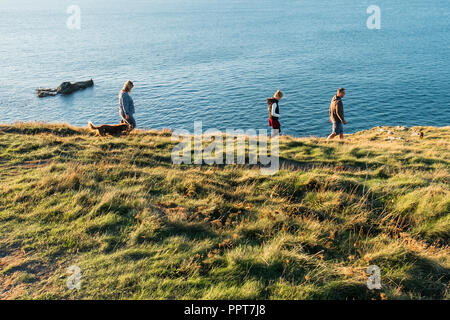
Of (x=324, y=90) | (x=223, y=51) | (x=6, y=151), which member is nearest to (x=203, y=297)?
(x=6, y=151)

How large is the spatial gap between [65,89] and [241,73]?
2951cm

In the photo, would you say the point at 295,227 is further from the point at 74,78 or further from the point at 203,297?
the point at 74,78

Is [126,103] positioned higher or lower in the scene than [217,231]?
higher

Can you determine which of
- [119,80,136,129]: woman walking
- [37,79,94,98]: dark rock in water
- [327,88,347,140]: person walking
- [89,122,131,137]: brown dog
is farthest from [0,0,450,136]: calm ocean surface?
[119,80,136,129]: woman walking

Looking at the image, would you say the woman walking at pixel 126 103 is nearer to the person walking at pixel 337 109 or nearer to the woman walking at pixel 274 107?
the woman walking at pixel 274 107

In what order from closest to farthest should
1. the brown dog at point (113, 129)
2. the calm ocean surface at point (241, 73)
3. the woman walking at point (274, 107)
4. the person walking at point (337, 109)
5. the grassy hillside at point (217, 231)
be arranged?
the grassy hillside at point (217, 231), the woman walking at point (274, 107), the person walking at point (337, 109), the brown dog at point (113, 129), the calm ocean surface at point (241, 73)

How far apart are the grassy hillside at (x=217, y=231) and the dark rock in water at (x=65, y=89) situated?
40203 millimetres

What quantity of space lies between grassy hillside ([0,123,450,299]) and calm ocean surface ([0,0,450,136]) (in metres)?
23.4

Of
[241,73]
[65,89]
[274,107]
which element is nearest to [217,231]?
[274,107]

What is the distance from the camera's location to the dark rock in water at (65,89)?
45.6 m

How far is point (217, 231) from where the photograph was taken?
6629 mm

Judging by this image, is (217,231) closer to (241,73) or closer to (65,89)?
(65,89)

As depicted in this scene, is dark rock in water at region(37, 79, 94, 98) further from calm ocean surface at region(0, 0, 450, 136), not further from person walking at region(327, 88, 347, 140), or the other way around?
person walking at region(327, 88, 347, 140)

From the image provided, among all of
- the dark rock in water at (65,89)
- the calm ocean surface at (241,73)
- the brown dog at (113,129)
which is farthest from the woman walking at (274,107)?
the dark rock in water at (65,89)
